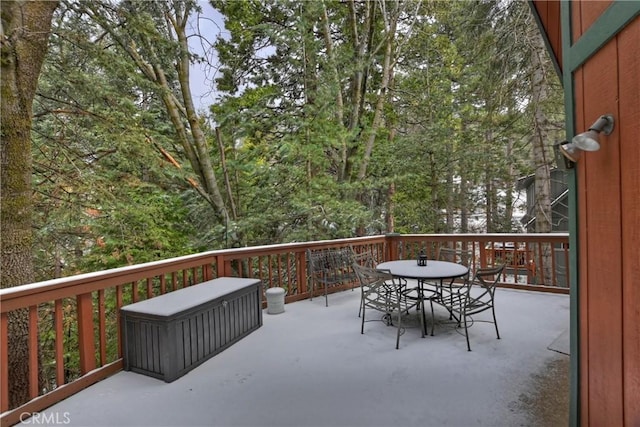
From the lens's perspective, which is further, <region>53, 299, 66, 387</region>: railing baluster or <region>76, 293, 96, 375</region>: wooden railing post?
<region>76, 293, 96, 375</region>: wooden railing post

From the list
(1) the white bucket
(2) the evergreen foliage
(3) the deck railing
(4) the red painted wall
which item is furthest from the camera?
(2) the evergreen foliage

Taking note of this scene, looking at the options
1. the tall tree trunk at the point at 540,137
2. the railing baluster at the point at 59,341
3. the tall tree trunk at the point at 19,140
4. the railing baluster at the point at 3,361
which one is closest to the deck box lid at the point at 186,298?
the railing baluster at the point at 59,341

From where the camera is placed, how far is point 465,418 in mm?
2014

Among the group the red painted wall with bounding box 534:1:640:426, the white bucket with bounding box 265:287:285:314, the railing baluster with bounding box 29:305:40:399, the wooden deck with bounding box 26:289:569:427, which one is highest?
the red painted wall with bounding box 534:1:640:426

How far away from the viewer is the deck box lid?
8.60ft

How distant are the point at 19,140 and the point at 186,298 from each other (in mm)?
2457

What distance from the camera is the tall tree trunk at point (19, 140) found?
3.05 meters

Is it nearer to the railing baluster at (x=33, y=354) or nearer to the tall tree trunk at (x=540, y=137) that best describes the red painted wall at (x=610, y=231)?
the railing baluster at (x=33, y=354)

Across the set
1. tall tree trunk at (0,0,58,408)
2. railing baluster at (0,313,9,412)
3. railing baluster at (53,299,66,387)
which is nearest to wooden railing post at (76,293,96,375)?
railing baluster at (53,299,66,387)

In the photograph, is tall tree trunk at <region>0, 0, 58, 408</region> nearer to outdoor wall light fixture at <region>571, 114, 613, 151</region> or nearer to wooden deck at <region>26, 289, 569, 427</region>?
wooden deck at <region>26, 289, 569, 427</region>

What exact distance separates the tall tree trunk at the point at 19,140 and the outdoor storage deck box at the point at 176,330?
1.27 m

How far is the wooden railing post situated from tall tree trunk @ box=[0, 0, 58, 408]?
41.7 inches

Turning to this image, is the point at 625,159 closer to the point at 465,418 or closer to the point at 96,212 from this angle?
the point at 465,418

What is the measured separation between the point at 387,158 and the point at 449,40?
4.11 meters
